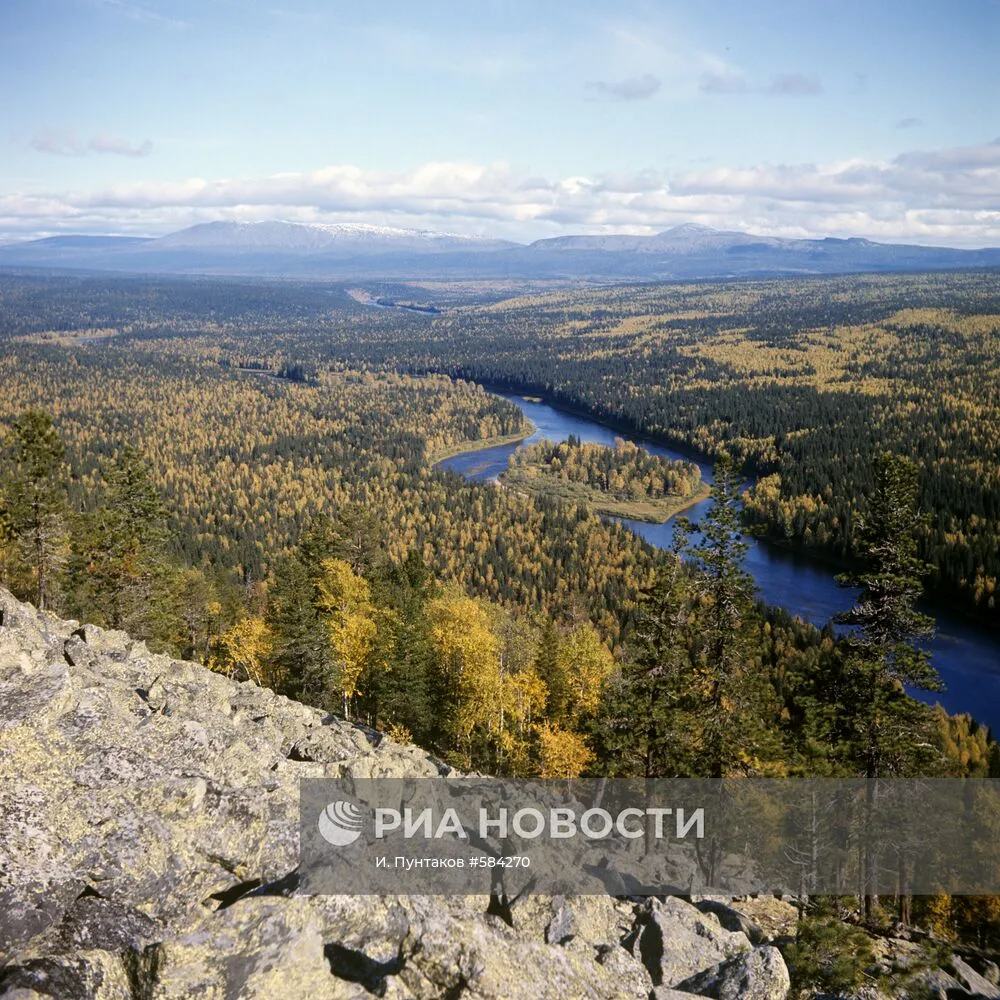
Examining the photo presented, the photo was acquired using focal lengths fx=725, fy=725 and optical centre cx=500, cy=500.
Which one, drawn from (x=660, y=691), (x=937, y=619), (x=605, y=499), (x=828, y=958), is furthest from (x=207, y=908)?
(x=605, y=499)

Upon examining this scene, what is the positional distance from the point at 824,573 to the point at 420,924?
123m

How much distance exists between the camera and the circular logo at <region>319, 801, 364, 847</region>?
63.1ft

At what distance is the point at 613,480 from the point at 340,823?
6273 inches

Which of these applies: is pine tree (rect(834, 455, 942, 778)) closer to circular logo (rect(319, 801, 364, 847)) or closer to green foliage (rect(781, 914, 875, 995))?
green foliage (rect(781, 914, 875, 995))

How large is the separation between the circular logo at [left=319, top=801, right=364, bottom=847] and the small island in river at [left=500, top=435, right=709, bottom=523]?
14046 centimetres

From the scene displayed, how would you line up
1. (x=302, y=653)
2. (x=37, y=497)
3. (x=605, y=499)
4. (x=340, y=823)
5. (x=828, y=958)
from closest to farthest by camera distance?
(x=828, y=958)
(x=340, y=823)
(x=37, y=497)
(x=302, y=653)
(x=605, y=499)

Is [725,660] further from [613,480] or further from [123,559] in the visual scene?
[613,480]

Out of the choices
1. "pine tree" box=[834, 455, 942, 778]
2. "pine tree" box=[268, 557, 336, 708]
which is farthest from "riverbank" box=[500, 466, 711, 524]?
"pine tree" box=[834, 455, 942, 778]

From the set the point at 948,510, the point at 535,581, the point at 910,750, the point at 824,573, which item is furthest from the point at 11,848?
the point at 948,510

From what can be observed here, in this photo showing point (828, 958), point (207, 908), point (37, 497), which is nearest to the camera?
point (207, 908)

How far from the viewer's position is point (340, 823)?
1997cm

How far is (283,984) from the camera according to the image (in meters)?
13.5

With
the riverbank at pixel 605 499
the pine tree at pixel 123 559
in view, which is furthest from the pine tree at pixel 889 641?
the riverbank at pixel 605 499

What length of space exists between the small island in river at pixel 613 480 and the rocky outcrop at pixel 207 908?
464 ft
